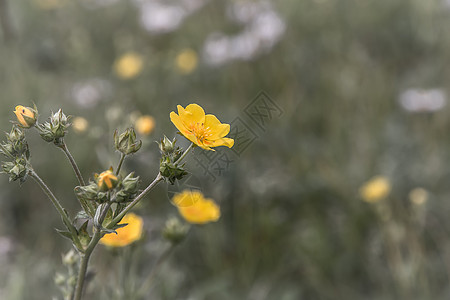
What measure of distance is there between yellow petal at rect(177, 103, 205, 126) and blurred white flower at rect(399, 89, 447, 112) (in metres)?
2.25

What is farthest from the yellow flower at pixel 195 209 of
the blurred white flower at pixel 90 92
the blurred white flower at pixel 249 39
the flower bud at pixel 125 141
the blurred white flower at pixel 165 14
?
the blurred white flower at pixel 165 14

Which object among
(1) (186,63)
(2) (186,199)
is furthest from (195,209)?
(1) (186,63)

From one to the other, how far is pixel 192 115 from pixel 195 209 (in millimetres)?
713

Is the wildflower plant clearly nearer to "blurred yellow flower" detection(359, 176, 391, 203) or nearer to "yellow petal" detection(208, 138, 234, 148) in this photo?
"yellow petal" detection(208, 138, 234, 148)

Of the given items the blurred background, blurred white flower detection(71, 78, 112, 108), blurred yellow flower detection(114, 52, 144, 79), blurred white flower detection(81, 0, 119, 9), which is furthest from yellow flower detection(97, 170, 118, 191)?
blurred white flower detection(81, 0, 119, 9)

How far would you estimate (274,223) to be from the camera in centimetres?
252

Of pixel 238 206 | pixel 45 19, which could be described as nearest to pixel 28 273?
pixel 238 206

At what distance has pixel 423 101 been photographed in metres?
3.10

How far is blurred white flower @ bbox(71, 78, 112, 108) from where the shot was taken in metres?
3.39

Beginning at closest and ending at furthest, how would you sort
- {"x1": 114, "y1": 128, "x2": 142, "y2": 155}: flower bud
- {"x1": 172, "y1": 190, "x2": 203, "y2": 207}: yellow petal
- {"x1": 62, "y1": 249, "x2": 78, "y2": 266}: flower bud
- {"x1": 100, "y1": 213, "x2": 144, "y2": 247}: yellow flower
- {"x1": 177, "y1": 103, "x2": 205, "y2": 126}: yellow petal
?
{"x1": 114, "y1": 128, "x2": 142, "y2": 155}: flower bud, {"x1": 177, "y1": 103, "x2": 205, "y2": 126}: yellow petal, {"x1": 62, "y1": 249, "x2": 78, "y2": 266}: flower bud, {"x1": 100, "y1": 213, "x2": 144, "y2": 247}: yellow flower, {"x1": 172, "y1": 190, "x2": 203, "y2": 207}: yellow petal

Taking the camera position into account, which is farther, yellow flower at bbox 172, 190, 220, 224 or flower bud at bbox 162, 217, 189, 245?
yellow flower at bbox 172, 190, 220, 224

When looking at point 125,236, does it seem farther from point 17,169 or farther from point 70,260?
point 17,169

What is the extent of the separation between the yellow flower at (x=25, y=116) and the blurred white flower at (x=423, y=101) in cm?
256

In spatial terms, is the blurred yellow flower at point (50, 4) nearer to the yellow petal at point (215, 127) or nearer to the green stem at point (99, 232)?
the yellow petal at point (215, 127)
